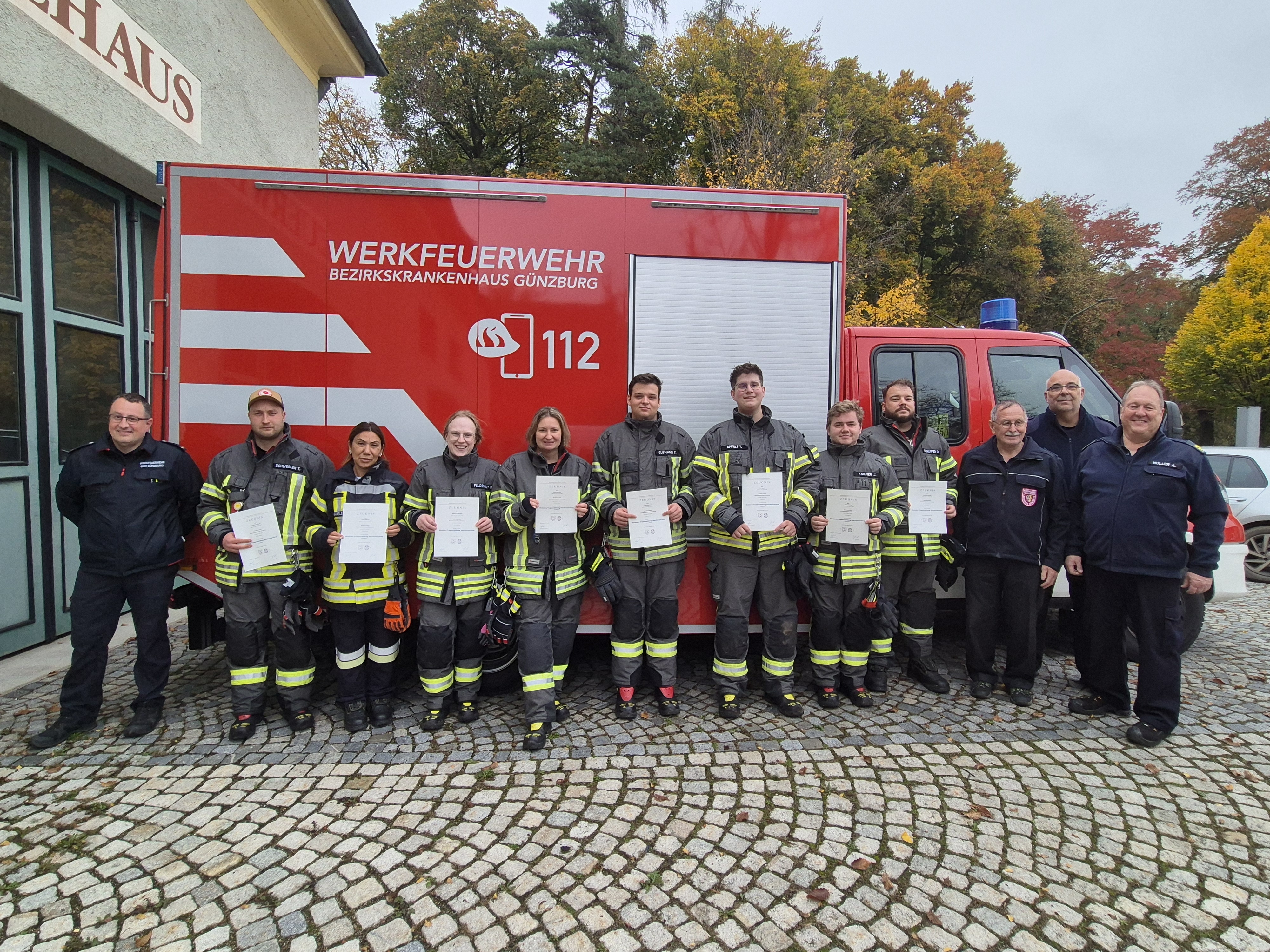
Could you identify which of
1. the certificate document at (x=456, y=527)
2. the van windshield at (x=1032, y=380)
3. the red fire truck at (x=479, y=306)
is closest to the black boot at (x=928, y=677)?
the red fire truck at (x=479, y=306)

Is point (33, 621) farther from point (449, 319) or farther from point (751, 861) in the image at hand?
point (751, 861)

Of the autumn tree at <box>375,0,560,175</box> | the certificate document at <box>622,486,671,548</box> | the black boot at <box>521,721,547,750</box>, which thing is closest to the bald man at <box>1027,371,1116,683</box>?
the certificate document at <box>622,486,671,548</box>

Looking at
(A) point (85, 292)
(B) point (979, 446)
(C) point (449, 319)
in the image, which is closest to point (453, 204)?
(C) point (449, 319)

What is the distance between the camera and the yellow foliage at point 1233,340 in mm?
16188

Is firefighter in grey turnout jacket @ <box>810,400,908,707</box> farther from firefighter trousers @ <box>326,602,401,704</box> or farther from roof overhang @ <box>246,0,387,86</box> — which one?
roof overhang @ <box>246,0,387,86</box>

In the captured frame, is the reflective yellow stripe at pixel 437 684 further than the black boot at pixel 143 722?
Result: Yes

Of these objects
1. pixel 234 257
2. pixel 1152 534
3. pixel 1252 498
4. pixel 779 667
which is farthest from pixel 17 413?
pixel 1252 498

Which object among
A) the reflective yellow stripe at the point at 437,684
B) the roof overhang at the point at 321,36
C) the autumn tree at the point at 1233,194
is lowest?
Answer: the reflective yellow stripe at the point at 437,684

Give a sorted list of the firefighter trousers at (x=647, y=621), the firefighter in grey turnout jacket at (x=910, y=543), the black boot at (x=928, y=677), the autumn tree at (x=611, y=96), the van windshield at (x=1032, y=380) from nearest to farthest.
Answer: the firefighter trousers at (x=647, y=621), the firefighter in grey turnout jacket at (x=910, y=543), the black boot at (x=928, y=677), the van windshield at (x=1032, y=380), the autumn tree at (x=611, y=96)

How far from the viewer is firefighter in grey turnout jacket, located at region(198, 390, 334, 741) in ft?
10.9

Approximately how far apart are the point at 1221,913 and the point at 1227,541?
123 inches

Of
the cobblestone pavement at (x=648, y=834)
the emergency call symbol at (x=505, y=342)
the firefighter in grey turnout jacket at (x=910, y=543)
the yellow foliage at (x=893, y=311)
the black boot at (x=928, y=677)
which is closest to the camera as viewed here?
the cobblestone pavement at (x=648, y=834)

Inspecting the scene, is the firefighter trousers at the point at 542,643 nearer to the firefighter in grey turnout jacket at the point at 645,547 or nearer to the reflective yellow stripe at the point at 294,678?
the firefighter in grey turnout jacket at the point at 645,547

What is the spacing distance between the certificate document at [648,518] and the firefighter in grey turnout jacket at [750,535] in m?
0.26
